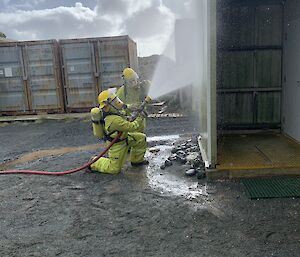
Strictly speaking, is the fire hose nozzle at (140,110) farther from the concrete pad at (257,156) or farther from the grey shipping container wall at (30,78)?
the grey shipping container wall at (30,78)

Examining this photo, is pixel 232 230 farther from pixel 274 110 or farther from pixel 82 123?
pixel 82 123

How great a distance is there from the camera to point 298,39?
18.2ft

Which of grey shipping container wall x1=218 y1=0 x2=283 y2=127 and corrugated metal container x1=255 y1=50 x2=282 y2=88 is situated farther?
corrugated metal container x1=255 y1=50 x2=282 y2=88

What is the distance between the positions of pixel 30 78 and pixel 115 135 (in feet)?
24.0

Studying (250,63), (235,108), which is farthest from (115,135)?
(250,63)

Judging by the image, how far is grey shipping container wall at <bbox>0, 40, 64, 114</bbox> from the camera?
11.3 meters

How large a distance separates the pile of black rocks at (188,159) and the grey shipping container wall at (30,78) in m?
6.38

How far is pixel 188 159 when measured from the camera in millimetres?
5527

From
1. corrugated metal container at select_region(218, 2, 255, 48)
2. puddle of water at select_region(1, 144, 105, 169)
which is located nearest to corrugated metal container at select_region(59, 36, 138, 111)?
puddle of water at select_region(1, 144, 105, 169)

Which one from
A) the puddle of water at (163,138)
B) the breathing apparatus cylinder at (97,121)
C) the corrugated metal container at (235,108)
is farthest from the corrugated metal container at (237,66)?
the breathing apparatus cylinder at (97,121)

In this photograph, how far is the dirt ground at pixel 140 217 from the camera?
10.1 ft

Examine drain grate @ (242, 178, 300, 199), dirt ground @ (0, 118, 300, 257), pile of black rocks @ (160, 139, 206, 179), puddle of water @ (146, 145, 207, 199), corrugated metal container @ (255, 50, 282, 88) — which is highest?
corrugated metal container @ (255, 50, 282, 88)

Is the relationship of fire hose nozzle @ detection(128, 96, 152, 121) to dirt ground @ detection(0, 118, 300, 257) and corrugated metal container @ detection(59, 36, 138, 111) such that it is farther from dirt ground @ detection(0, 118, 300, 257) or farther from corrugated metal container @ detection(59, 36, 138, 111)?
corrugated metal container @ detection(59, 36, 138, 111)

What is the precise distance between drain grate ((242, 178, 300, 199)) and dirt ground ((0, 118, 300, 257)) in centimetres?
13
